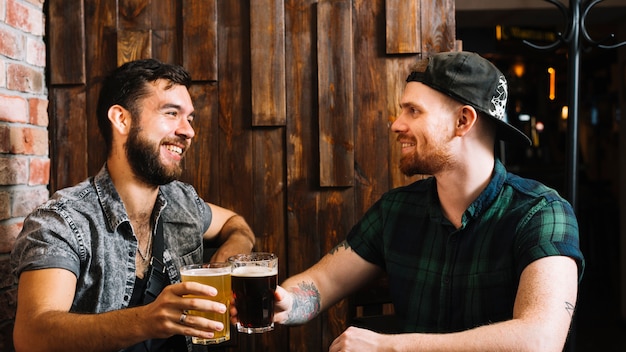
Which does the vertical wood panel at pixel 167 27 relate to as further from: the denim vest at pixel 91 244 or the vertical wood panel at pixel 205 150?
the denim vest at pixel 91 244

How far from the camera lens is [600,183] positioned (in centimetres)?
749

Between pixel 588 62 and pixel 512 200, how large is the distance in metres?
9.42

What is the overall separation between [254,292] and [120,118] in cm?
98

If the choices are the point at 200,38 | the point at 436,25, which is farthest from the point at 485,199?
the point at 200,38

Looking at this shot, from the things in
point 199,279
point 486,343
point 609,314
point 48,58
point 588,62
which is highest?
point 588,62

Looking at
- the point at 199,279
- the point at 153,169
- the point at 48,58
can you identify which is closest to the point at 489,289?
the point at 199,279

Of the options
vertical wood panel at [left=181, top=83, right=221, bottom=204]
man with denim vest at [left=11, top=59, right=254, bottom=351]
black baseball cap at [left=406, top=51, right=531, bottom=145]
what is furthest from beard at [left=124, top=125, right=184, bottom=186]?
black baseball cap at [left=406, top=51, right=531, bottom=145]

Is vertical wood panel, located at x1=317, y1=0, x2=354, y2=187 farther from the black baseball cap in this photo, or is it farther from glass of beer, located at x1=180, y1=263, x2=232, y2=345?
glass of beer, located at x1=180, y1=263, x2=232, y2=345

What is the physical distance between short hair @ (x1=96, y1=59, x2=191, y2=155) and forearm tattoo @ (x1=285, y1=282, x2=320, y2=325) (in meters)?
0.87

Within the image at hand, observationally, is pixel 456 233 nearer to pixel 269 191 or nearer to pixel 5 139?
pixel 269 191

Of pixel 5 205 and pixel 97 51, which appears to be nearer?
pixel 5 205

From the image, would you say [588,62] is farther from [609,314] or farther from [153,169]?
[153,169]

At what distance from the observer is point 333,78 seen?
8.49ft

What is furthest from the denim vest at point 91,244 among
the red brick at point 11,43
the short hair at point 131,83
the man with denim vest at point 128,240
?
the red brick at point 11,43
